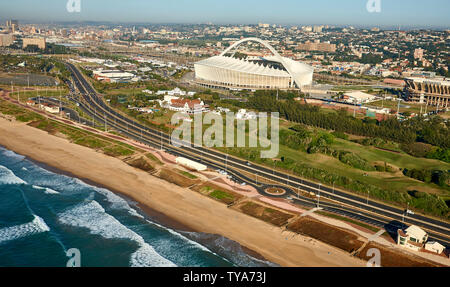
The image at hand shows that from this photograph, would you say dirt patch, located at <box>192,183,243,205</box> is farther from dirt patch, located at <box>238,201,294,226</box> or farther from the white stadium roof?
the white stadium roof

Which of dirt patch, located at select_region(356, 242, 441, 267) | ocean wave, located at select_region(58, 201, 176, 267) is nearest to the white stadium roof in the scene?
ocean wave, located at select_region(58, 201, 176, 267)

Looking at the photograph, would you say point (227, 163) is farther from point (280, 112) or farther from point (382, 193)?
point (280, 112)

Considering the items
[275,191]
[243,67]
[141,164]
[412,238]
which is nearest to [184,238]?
[275,191]

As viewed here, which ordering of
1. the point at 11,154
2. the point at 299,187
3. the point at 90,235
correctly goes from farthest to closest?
the point at 11,154 < the point at 299,187 < the point at 90,235

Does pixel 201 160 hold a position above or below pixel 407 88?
below

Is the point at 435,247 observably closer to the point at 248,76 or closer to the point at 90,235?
the point at 90,235

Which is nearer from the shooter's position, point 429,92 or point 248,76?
point 429,92
